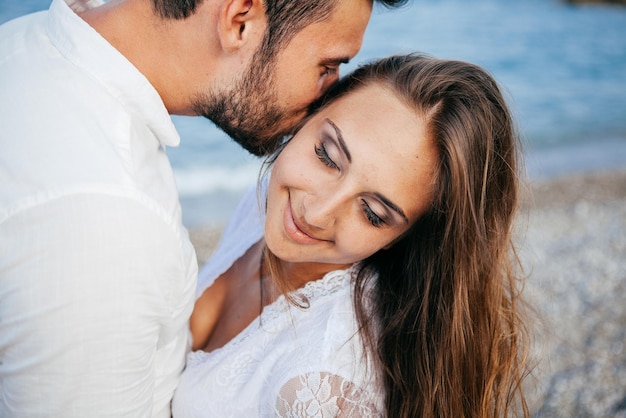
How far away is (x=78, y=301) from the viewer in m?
1.44

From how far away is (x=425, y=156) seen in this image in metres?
1.99

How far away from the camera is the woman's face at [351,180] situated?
6.38 feet

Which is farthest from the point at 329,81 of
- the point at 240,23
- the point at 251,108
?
the point at 240,23

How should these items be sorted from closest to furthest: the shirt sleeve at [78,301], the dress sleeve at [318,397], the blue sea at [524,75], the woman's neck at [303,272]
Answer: the shirt sleeve at [78,301] → the dress sleeve at [318,397] → the woman's neck at [303,272] → the blue sea at [524,75]

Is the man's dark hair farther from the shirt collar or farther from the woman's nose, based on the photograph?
the woman's nose

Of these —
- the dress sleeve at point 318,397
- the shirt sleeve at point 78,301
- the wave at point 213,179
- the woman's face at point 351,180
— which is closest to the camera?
the shirt sleeve at point 78,301

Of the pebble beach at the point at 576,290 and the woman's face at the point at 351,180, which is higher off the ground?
the woman's face at the point at 351,180

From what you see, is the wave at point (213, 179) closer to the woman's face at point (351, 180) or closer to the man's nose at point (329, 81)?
the man's nose at point (329, 81)

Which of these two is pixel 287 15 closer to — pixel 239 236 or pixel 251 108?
pixel 251 108

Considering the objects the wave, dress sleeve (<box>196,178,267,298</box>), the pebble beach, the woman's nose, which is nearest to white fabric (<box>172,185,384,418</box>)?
the woman's nose

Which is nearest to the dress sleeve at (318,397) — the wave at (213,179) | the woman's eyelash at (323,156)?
the woman's eyelash at (323,156)

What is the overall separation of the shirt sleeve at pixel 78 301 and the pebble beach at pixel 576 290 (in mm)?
1568

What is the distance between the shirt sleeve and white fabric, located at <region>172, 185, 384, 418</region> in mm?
525

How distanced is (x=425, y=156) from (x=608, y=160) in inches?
313
